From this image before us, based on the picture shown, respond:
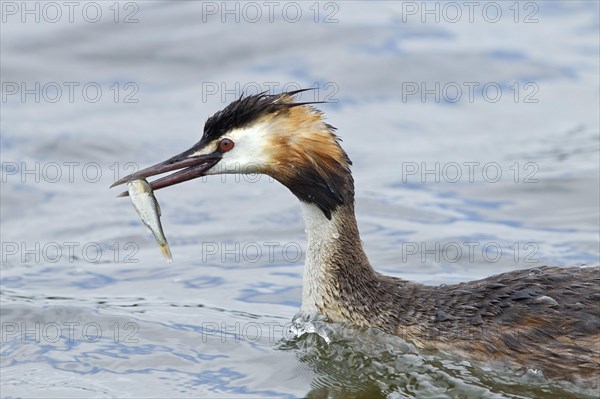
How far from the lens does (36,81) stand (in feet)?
51.3

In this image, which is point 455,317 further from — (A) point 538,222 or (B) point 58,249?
(B) point 58,249

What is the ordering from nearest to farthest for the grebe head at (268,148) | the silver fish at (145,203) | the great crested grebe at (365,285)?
the great crested grebe at (365,285) → the silver fish at (145,203) → the grebe head at (268,148)

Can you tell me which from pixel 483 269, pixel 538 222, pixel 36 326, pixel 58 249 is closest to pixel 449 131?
pixel 538 222

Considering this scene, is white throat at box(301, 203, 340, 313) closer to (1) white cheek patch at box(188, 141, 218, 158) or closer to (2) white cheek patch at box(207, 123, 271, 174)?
(2) white cheek patch at box(207, 123, 271, 174)

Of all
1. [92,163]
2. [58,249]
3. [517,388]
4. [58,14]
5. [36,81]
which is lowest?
[517,388]

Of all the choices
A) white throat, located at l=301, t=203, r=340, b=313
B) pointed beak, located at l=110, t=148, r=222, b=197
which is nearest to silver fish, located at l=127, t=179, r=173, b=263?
pointed beak, located at l=110, t=148, r=222, b=197

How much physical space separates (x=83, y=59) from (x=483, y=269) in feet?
24.2

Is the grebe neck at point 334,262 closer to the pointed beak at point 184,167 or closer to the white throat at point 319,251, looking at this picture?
the white throat at point 319,251

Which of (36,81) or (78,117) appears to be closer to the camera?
(78,117)

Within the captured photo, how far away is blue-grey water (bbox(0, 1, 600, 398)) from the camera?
28.7ft

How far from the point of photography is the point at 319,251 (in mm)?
8812

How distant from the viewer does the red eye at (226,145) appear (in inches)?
331

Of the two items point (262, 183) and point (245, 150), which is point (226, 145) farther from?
point (262, 183)

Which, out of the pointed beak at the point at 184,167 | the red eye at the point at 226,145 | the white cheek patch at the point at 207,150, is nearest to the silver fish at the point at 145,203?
the pointed beak at the point at 184,167
